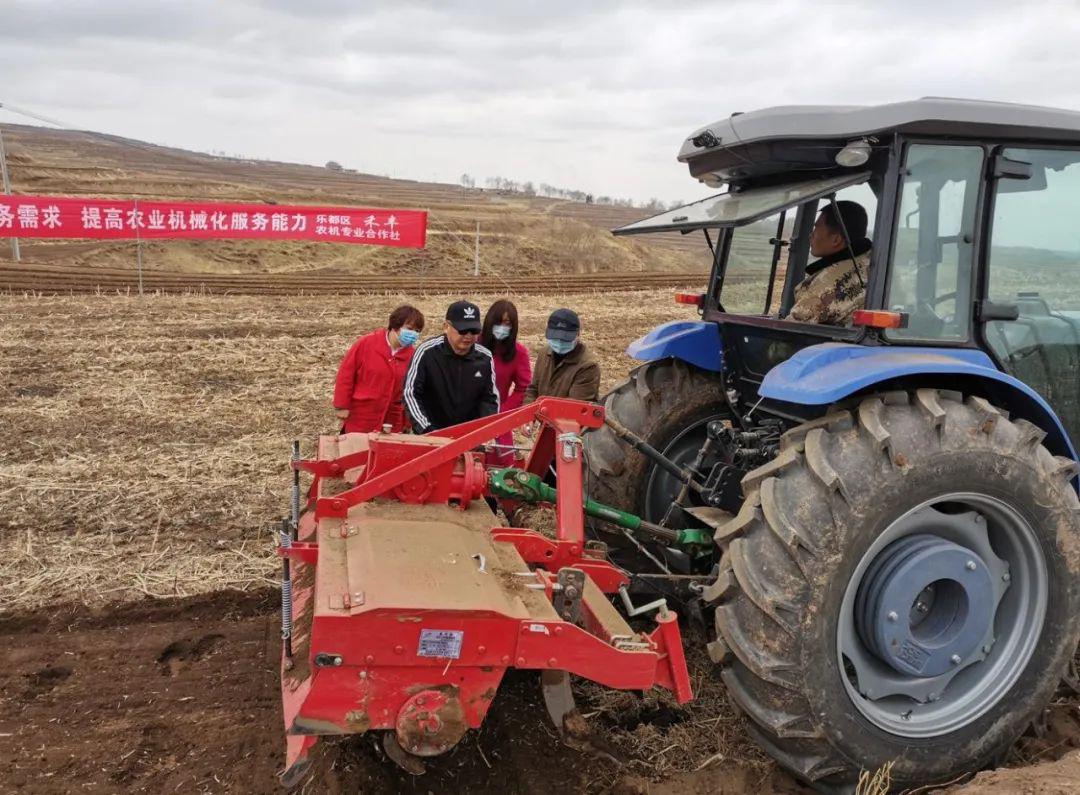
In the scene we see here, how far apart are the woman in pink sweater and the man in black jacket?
1.01ft

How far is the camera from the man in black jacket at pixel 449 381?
4852 millimetres

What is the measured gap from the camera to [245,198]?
3312 centimetres

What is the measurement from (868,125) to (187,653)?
3.53m

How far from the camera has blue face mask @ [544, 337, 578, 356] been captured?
4.98m

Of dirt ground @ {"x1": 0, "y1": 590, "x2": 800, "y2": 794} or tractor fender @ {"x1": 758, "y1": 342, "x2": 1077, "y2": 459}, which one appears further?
dirt ground @ {"x1": 0, "y1": 590, "x2": 800, "y2": 794}

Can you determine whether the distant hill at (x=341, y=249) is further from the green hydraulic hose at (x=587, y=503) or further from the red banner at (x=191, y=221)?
the green hydraulic hose at (x=587, y=503)

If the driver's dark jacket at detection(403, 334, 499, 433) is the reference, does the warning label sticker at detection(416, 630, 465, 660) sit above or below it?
below

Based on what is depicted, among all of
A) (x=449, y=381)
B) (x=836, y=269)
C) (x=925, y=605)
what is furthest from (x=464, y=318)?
(x=925, y=605)

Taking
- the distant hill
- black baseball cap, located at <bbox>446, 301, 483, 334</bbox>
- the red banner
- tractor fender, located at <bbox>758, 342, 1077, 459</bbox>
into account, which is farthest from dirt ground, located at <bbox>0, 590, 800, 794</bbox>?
the distant hill

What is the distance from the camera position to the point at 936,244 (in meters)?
3.19

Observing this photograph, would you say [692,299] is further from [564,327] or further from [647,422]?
[564,327]

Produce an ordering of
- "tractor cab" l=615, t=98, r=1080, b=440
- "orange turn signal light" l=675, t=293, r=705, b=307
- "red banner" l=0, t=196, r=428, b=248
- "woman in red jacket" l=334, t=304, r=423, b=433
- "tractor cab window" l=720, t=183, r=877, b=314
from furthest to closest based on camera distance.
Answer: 1. "red banner" l=0, t=196, r=428, b=248
2. "woman in red jacket" l=334, t=304, r=423, b=433
3. "orange turn signal light" l=675, t=293, r=705, b=307
4. "tractor cab window" l=720, t=183, r=877, b=314
5. "tractor cab" l=615, t=98, r=1080, b=440

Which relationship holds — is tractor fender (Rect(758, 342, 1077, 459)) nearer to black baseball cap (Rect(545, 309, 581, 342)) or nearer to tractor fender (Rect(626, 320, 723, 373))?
tractor fender (Rect(626, 320, 723, 373))

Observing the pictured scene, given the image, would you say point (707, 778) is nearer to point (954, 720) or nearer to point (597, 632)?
point (597, 632)
